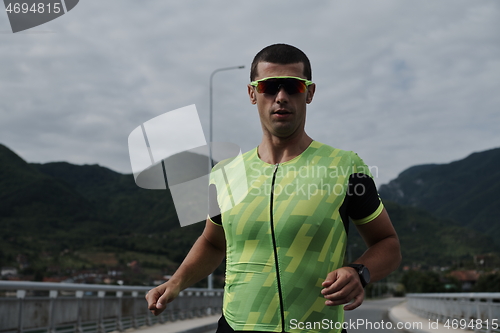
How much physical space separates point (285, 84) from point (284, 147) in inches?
9.4

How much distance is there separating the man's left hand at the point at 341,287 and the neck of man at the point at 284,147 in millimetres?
535

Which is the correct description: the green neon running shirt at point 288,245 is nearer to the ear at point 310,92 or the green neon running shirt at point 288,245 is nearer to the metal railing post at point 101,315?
the ear at point 310,92

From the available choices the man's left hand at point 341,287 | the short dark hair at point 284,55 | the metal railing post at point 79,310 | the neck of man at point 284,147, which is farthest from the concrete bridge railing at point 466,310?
the man's left hand at point 341,287

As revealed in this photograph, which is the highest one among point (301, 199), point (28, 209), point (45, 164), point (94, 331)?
point (45, 164)

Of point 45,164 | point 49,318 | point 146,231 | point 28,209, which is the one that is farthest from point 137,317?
point 45,164

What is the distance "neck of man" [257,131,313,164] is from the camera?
6.82ft

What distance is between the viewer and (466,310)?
15.1m

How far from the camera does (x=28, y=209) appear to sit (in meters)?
125

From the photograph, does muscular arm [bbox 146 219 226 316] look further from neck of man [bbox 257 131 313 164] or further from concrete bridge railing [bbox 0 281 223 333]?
concrete bridge railing [bbox 0 281 223 333]

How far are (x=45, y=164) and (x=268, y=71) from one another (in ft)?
612

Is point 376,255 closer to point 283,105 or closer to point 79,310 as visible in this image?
point 283,105

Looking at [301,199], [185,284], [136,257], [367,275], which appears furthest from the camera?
[136,257]

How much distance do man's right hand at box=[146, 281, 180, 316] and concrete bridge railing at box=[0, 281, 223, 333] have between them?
659 cm

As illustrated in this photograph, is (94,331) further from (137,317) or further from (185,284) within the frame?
(185,284)
